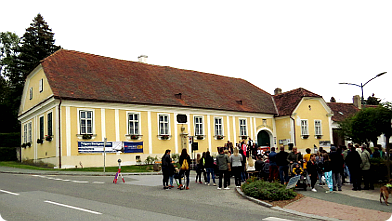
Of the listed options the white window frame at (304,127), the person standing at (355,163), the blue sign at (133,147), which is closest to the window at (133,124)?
the blue sign at (133,147)

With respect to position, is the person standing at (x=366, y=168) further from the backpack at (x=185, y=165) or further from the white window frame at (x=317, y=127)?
the white window frame at (x=317, y=127)

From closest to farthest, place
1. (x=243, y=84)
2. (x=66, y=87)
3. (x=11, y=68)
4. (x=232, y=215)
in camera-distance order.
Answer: (x=232, y=215)
(x=66, y=87)
(x=243, y=84)
(x=11, y=68)

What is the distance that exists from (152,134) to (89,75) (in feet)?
22.6

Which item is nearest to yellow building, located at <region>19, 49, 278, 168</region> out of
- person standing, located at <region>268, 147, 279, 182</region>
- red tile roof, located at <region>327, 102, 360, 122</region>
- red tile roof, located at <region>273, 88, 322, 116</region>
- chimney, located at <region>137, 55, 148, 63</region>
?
red tile roof, located at <region>273, 88, 322, 116</region>

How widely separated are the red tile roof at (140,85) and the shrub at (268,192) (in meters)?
17.1

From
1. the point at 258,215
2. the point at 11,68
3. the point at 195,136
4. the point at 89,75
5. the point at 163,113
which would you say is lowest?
the point at 258,215

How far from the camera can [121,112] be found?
2875cm

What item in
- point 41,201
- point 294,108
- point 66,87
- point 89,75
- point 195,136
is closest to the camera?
point 41,201

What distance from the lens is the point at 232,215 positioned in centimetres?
973

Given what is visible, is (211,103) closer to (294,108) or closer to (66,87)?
(294,108)

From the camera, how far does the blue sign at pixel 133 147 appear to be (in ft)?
93.5

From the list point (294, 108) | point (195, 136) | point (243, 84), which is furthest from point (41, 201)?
point (243, 84)

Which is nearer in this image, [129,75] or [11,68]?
[129,75]

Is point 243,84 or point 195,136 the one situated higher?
point 243,84
